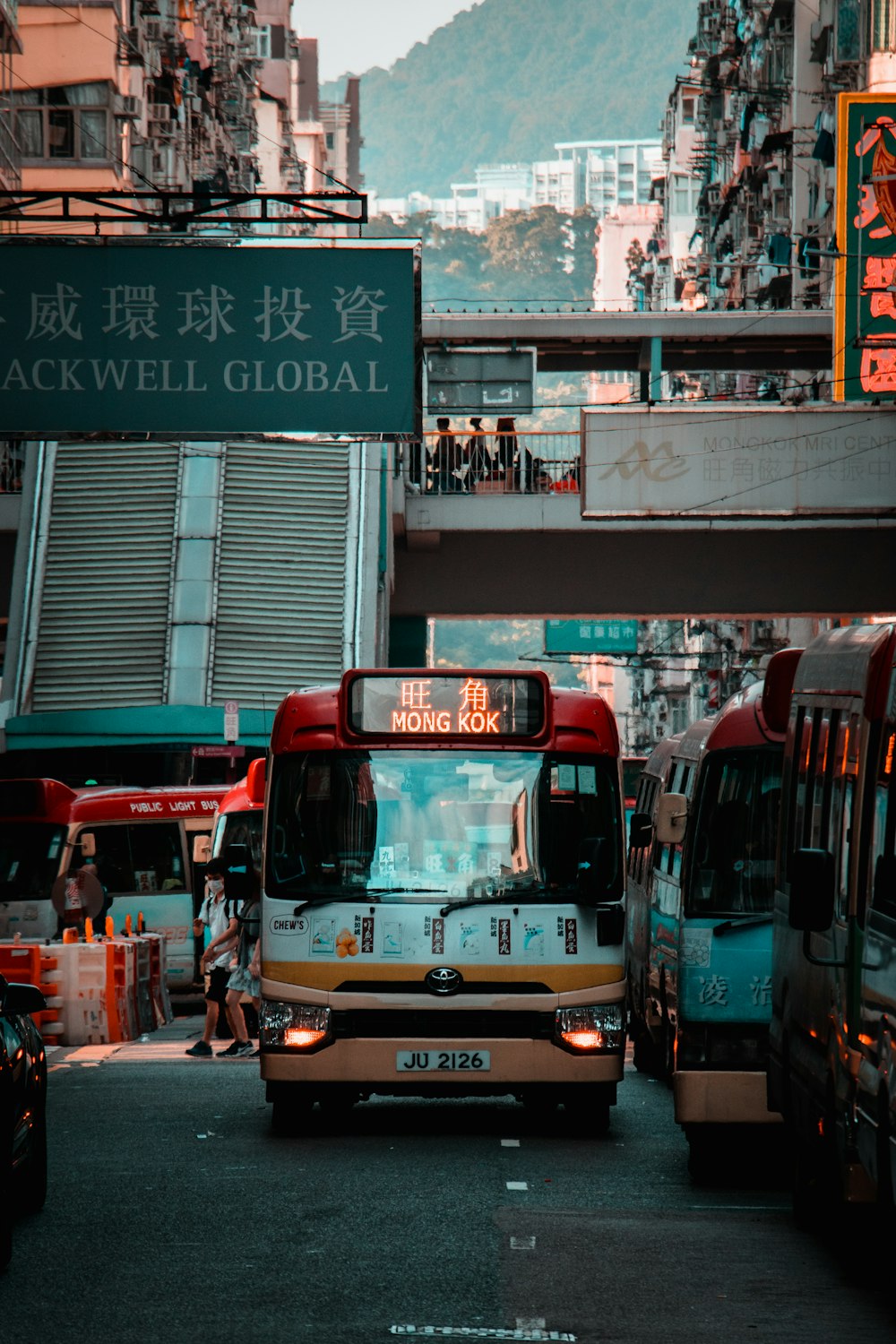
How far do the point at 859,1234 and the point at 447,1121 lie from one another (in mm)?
5119

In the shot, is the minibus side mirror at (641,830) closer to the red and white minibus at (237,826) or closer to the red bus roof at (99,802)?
the red and white minibus at (237,826)

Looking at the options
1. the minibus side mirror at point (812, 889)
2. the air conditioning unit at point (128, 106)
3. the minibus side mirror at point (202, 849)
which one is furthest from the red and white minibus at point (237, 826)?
the air conditioning unit at point (128, 106)

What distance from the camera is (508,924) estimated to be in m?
12.3

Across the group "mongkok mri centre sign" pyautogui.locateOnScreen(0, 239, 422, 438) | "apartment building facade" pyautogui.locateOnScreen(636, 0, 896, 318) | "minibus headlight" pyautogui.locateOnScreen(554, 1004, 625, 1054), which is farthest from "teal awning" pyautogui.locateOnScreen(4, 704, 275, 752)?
"minibus headlight" pyautogui.locateOnScreen(554, 1004, 625, 1054)

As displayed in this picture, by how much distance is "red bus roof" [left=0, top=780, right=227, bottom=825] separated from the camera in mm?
28391

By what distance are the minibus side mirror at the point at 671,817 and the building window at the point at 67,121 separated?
3930 centimetres

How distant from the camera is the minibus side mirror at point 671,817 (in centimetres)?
1243

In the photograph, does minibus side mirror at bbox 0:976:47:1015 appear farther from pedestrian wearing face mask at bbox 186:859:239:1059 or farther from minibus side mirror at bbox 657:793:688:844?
pedestrian wearing face mask at bbox 186:859:239:1059

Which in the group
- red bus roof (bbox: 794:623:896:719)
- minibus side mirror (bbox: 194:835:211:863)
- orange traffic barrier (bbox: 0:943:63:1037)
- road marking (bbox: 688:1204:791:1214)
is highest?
red bus roof (bbox: 794:623:896:719)

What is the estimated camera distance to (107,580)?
126 ft

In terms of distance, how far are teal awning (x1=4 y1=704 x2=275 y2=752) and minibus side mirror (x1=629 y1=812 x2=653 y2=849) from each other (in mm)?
19018

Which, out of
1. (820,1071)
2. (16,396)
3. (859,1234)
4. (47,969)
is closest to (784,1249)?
(859,1234)

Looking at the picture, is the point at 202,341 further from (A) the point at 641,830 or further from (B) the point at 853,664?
(B) the point at 853,664

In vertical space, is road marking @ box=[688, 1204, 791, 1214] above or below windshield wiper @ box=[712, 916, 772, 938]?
below
